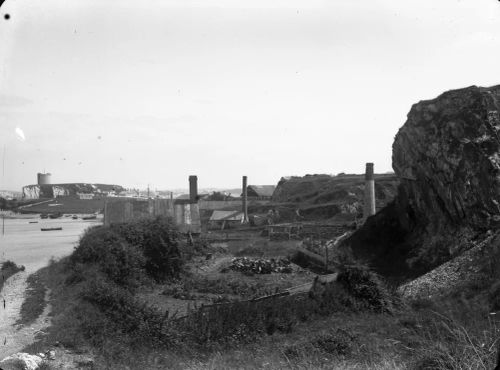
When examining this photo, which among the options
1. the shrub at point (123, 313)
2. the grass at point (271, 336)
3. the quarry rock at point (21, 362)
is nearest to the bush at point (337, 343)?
the grass at point (271, 336)

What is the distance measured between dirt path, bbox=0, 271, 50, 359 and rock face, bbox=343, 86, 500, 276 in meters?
14.2

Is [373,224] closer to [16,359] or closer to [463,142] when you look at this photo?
[463,142]

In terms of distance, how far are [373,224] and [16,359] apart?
75.5 feet

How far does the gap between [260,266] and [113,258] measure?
7.60 meters

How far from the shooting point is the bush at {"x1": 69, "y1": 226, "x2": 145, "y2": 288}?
800 inches

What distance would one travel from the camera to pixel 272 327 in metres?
13.4

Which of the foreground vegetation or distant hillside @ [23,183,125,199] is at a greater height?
distant hillside @ [23,183,125,199]

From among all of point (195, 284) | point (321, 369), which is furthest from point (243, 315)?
point (195, 284)

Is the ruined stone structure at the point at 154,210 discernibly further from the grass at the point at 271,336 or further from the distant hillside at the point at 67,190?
the distant hillside at the point at 67,190

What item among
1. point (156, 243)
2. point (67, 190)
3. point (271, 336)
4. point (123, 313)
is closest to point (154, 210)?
point (156, 243)

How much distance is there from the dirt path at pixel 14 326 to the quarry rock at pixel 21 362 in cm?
126

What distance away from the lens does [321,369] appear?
686cm

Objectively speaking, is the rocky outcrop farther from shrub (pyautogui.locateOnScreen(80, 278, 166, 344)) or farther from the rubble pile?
shrub (pyautogui.locateOnScreen(80, 278, 166, 344))

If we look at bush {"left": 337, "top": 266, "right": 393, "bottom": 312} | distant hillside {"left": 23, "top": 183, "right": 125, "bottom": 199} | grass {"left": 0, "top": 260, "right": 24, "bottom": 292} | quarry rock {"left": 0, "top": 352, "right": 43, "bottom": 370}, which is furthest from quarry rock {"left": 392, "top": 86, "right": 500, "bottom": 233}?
distant hillside {"left": 23, "top": 183, "right": 125, "bottom": 199}
